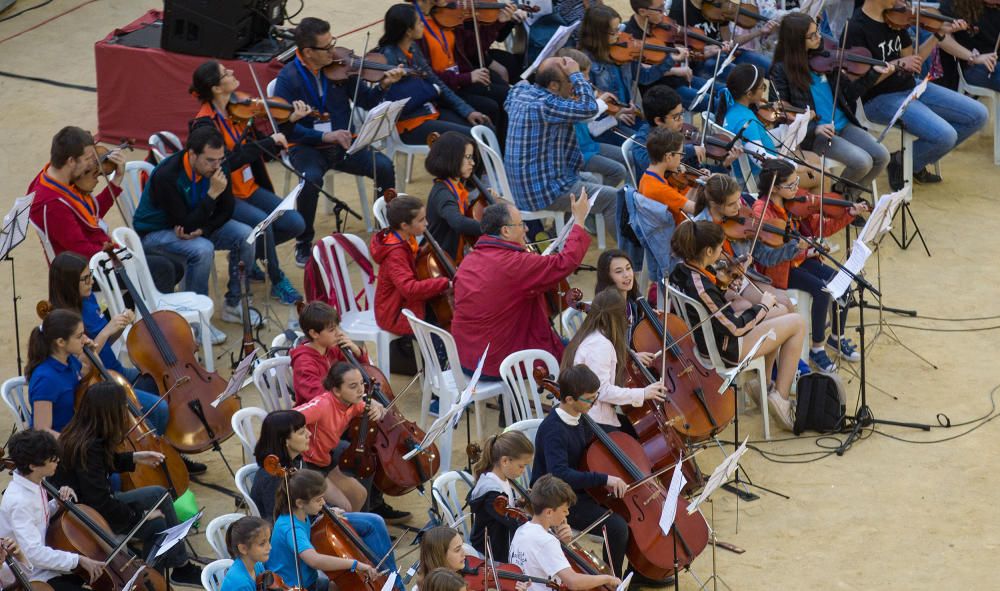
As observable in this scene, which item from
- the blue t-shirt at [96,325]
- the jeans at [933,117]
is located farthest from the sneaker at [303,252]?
the jeans at [933,117]

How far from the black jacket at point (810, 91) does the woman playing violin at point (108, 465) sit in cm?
473

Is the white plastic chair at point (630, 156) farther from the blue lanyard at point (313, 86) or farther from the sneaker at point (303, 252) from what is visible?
the sneaker at point (303, 252)

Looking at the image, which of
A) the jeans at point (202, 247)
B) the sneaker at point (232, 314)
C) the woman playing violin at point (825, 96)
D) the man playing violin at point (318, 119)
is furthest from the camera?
the woman playing violin at point (825, 96)

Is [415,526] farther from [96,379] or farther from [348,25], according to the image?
[348,25]

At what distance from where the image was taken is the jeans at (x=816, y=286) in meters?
7.67

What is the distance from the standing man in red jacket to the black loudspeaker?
3.32 metres

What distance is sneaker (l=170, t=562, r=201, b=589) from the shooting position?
614 centimetres

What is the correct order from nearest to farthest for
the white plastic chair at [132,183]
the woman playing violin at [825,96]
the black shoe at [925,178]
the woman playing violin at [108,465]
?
the woman playing violin at [108,465], the white plastic chair at [132,183], the woman playing violin at [825,96], the black shoe at [925,178]

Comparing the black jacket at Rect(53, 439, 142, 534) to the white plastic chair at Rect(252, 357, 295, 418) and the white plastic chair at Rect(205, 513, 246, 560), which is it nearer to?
the white plastic chair at Rect(205, 513, 246, 560)

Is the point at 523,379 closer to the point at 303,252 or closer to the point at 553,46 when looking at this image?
the point at 303,252

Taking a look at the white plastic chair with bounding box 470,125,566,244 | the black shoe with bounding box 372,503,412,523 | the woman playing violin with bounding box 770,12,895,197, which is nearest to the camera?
the black shoe with bounding box 372,503,412,523

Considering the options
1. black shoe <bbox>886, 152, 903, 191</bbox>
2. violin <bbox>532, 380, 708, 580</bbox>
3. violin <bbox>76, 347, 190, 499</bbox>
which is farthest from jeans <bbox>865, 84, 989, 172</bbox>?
violin <bbox>76, 347, 190, 499</bbox>

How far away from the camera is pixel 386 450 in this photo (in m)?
6.27

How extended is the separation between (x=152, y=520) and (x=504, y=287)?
6.08ft
